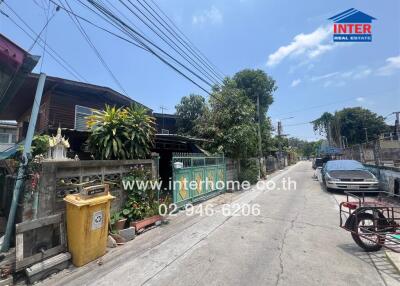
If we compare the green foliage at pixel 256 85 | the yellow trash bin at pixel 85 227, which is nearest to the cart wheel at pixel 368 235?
the yellow trash bin at pixel 85 227

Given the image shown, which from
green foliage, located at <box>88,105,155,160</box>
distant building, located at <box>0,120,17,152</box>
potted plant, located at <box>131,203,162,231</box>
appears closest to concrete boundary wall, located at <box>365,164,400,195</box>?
potted plant, located at <box>131,203,162,231</box>

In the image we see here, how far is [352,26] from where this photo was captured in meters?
9.81

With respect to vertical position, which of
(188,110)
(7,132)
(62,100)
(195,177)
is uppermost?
(188,110)

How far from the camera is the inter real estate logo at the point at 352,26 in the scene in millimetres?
9633

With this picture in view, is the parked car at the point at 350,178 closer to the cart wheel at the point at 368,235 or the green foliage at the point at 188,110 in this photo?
the cart wheel at the point at 368,235

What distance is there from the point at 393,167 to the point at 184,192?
9484 mm

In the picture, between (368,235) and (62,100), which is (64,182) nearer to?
(368,235)

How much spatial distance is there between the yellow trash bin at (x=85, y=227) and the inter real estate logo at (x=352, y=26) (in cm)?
1045

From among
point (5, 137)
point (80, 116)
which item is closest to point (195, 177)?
point (80, 116)

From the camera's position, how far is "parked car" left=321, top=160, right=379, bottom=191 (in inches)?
436

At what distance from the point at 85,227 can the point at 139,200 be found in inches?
92.7

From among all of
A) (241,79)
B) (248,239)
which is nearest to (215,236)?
(248,239)

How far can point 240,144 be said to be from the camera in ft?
48.7

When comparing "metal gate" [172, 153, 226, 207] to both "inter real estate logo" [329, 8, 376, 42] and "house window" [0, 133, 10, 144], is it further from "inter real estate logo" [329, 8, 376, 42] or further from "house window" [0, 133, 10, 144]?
"house window" [0, 133, 10, 144]
